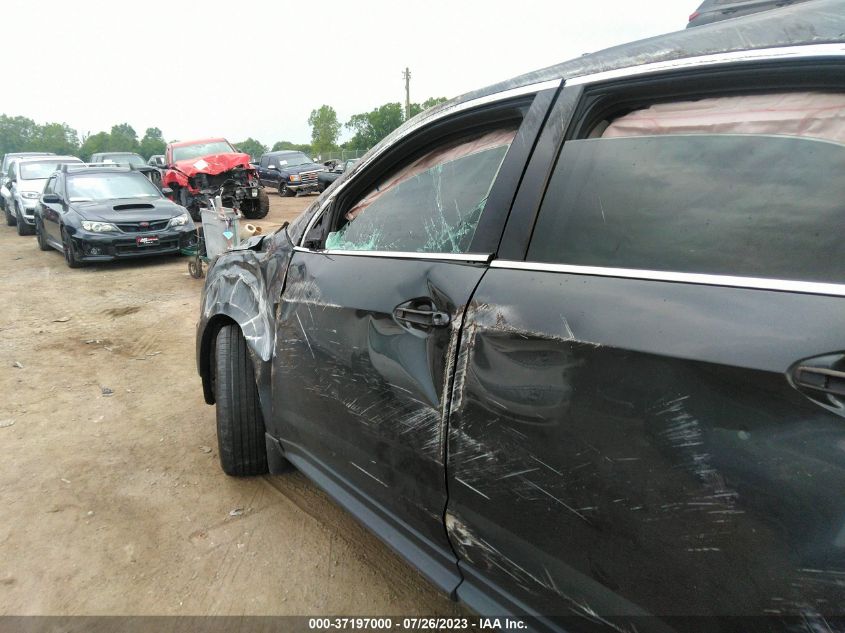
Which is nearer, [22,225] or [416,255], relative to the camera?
[416,255]

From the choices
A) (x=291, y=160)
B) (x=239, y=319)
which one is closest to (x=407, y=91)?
(x=291, y=160)

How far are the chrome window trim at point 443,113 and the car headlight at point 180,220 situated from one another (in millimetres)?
7245

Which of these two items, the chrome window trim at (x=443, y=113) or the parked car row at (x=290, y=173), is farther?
the parked car row at (x=290, y=173)

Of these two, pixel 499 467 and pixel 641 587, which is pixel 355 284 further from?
pixel 641 587

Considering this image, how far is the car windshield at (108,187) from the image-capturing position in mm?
8852

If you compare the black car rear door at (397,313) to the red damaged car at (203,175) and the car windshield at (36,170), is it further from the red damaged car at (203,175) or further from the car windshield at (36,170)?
the car windshield at (36,170)

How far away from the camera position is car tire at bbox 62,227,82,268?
323 inches

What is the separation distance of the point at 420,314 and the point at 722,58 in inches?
35.8

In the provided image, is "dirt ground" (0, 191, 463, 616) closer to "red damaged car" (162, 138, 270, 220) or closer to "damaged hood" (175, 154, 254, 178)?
"red damaged car" (162, 138, 270, 220)

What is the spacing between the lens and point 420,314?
4.91 ft

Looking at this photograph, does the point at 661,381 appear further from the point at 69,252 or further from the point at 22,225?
the point at 22,225

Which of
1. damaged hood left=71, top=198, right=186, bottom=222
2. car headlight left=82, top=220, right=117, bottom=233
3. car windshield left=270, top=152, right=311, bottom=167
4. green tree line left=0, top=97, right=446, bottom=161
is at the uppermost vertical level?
green tree line left=0, top=97, right=446, bottom=161

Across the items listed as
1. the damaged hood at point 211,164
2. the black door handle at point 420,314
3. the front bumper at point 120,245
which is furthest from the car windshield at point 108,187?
the black door handle at point 420,314

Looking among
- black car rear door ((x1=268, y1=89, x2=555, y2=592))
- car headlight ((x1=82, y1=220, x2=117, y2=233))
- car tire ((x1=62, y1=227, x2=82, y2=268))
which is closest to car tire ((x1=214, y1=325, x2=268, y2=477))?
black car rear door ((x1=268, y1=89, x2=555, y2=592))
